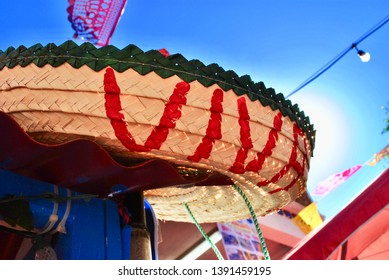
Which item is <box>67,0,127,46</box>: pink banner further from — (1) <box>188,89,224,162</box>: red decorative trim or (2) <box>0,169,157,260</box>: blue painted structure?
(1) <box>188,89,224,162</box>: red decorative trim

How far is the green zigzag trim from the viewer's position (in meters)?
0.72

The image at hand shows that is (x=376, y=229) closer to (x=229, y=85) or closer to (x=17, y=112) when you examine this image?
(x=229, y=85)

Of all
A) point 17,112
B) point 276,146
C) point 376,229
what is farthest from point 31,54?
point 376,229

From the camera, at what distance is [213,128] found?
0.75 meters

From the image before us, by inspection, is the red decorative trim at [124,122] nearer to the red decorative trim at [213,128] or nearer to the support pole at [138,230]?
the red decorative trim at [213,128]

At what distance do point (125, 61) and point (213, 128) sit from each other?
16 centimetres

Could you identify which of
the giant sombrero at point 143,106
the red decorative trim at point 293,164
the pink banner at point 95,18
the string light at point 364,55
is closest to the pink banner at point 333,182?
the string light at point 364,55

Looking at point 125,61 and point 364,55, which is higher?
point 364,55

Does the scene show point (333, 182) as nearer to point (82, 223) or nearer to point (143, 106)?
point (82, 223)

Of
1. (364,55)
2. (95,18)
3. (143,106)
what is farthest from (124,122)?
(364,55)

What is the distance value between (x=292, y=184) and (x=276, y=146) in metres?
0.14

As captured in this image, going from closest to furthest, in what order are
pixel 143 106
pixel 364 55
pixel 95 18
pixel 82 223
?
pixel 143 106, pixel 82 223, pixel 95 18, pixel 364 55

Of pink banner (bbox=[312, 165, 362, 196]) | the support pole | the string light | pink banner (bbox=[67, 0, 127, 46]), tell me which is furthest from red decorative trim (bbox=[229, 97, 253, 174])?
pink banner (bbox=[312, 165, 362, 196])
